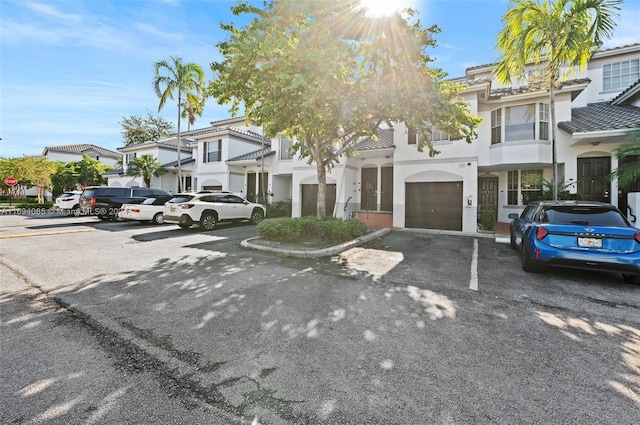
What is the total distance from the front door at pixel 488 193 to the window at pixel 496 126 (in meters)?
2.62

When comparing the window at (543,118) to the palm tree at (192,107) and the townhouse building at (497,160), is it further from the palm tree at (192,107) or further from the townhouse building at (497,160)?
the palm tree at (192,107)

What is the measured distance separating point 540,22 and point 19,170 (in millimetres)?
43358

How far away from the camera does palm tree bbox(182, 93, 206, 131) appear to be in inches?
851

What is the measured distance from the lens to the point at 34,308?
13.8ft

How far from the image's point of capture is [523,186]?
1391cm

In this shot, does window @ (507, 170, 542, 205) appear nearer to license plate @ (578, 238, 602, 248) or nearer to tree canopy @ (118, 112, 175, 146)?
license plate @ (578, 238, 602, 248)

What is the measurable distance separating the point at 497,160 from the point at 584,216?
7718 mm

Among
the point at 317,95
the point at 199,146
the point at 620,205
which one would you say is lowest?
the point at 620,205

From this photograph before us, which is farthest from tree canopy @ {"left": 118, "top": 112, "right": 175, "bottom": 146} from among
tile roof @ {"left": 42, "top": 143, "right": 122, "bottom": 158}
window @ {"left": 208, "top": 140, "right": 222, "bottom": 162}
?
window @ {"left": 208, "top": 140, "right": 222, "bottom": 162}

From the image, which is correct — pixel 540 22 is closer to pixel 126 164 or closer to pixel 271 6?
pixel 271 6

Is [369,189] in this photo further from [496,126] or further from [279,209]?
[496,126]

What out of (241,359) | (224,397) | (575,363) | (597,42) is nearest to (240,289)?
(241,359)

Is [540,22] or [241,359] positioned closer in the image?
[241,359]

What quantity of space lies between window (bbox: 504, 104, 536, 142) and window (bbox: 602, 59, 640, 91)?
7.03 meters
